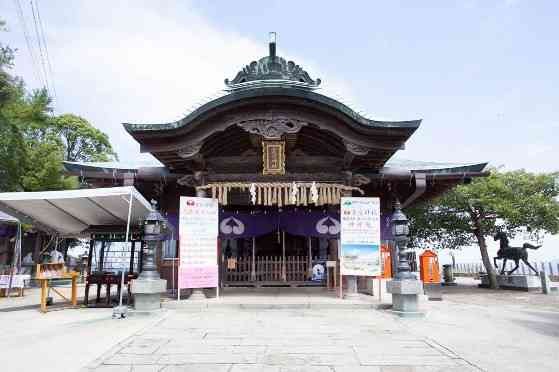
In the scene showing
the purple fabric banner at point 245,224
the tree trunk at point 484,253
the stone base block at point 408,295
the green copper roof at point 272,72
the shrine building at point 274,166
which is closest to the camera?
the stone base block at point 408,295

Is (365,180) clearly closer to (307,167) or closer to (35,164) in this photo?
(307,167)

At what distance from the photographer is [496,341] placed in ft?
20.0

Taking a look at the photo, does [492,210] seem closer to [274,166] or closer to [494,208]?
[494,208]

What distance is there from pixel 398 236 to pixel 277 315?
128 inches

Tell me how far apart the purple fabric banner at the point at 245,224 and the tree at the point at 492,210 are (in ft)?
30.7

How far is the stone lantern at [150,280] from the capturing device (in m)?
8.31

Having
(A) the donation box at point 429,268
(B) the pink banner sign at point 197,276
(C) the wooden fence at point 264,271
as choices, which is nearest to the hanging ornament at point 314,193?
(B) the pink banner sign at point 197,276

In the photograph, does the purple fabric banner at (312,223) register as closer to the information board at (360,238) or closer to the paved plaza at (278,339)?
the information board at (360,238)

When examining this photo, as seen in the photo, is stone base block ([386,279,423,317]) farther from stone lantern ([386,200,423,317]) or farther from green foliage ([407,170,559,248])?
green foliage ([407,170,559,248])

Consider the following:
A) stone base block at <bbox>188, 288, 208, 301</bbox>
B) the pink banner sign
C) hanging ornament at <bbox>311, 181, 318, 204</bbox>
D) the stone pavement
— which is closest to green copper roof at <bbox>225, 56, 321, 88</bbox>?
hanging ornament at <bbox>311, 181, 318, 204</bbox>

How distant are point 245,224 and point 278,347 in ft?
22.7

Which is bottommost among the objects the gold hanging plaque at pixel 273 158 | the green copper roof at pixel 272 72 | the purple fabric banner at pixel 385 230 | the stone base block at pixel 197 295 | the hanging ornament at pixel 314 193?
the stone base block at pixel 197 295

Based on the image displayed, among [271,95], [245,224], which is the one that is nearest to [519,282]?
[245,224]

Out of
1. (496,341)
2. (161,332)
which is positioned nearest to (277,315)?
(161,332)
